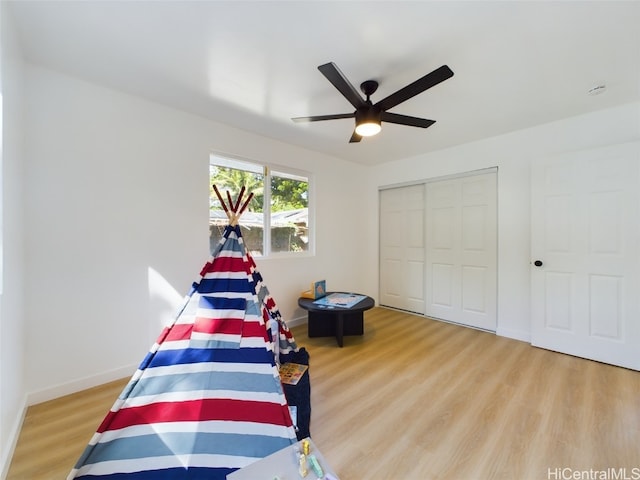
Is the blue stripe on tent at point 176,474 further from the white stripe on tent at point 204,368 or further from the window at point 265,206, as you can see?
the window at point 265,206

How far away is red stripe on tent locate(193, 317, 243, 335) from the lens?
1.49 meters

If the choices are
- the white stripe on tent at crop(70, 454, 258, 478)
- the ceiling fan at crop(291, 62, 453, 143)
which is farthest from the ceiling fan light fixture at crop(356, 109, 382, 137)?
the white stripe on tent at crop(70, 454, 258, 478)

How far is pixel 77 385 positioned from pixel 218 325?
5.00 feet

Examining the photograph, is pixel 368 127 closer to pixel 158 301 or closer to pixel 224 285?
pixel 224 285

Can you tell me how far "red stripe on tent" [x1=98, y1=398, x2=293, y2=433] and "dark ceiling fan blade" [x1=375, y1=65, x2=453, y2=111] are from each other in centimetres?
198

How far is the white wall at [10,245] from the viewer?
139 centimetres

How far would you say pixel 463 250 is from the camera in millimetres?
3590

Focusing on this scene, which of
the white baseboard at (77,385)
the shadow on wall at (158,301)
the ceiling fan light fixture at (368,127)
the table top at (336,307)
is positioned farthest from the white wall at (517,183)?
the white baseboard at (77,385)

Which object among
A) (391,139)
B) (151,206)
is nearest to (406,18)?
(391,139)

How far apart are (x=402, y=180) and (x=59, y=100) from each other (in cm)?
384

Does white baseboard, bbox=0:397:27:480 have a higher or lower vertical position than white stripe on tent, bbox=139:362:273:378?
lower

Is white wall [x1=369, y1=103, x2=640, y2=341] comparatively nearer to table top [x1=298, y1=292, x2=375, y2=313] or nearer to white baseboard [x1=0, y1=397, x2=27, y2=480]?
table top [x1=298, y1=292, x2=375, y2=313]

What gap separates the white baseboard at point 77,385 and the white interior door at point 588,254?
3.99 metres

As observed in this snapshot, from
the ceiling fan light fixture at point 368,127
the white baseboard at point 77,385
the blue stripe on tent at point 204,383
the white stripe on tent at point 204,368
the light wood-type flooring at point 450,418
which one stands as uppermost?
the ceiling fan light fixture at point 368,127
